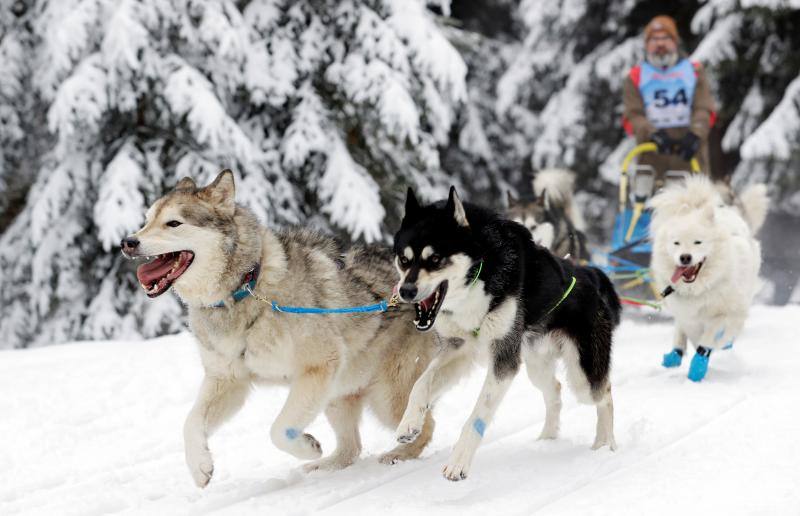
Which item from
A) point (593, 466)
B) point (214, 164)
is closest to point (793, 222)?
point (214, 164)

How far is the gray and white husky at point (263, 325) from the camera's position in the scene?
3.54 metres

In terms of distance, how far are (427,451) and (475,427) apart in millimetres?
888

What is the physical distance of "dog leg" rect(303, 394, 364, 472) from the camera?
4.17 metres

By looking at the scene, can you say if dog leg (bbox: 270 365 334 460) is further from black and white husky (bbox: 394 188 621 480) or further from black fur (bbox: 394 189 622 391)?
black fur (bbox: 394 189 622 391)

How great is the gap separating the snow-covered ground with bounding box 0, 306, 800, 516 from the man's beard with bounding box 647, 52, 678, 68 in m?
3.39

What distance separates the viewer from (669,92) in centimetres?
844

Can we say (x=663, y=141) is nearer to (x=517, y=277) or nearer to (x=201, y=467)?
(x=517, y=277)

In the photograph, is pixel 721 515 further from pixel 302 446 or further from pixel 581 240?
pixel 581 240

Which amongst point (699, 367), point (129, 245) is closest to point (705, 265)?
point (699, 367)

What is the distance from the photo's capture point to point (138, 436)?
15.8ft

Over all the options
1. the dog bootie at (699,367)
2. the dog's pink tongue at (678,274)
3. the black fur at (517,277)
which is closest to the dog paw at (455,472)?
the black fur at (517,277)

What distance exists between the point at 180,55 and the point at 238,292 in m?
5.31

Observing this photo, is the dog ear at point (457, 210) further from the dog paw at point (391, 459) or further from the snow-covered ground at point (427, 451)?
the dog paw at point (391, 459)

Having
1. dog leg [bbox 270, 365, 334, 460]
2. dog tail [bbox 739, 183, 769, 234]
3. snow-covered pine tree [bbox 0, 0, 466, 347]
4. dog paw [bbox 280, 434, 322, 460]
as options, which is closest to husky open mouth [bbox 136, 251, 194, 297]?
dog leg [bbox 270, 365, 334, 460]
